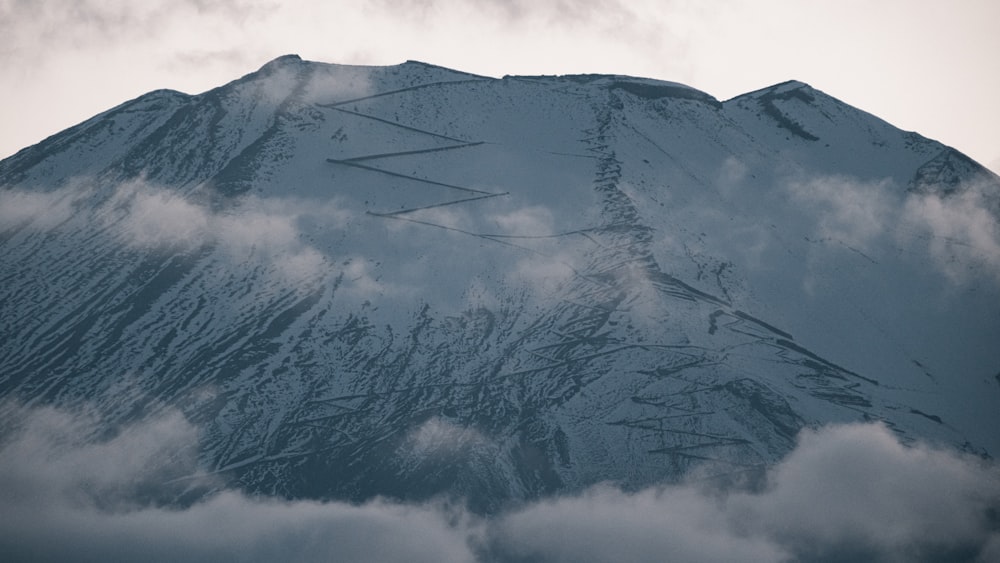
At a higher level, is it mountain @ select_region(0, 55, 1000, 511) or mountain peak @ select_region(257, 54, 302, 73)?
mountain peak @ select_region(257, 54, 302, 73)

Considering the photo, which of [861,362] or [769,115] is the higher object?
[769,115]

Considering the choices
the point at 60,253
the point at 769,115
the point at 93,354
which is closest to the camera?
the point at 93,354

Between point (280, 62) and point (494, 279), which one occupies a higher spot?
point (280, 62)

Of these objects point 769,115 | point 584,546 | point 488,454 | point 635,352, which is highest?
point 769,115

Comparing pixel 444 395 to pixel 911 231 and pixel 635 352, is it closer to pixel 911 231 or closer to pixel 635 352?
pixel 635 352

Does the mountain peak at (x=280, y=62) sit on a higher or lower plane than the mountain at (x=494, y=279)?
higher

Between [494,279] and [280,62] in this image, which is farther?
[280,62]

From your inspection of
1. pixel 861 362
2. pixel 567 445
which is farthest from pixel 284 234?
pixel 861 362

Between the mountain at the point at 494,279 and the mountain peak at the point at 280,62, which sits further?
the mountain peak at the point at 280,62
